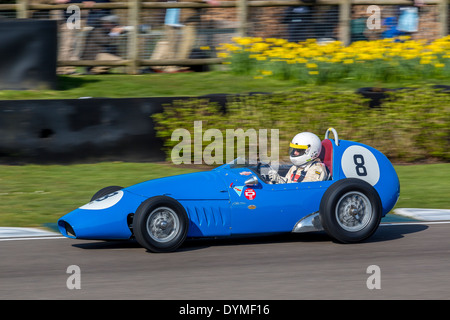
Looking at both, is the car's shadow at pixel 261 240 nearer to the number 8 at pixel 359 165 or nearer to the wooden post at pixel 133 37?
the number 8 at pixel 359 165

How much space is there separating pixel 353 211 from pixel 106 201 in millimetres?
2169

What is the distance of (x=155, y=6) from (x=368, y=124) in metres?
4.94

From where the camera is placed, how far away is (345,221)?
682 centimetres

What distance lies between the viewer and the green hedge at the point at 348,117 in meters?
11.4

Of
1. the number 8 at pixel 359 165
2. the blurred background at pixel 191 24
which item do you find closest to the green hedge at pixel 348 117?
the blurred background at pixel 191 24

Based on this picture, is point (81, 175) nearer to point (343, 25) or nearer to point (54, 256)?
point (54, 256)

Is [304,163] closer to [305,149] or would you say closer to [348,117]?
[305,149]

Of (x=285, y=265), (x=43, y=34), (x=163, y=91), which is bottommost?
(x=285, y=265)

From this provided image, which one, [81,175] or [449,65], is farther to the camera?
[449,65]

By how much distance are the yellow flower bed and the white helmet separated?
6.23 metres

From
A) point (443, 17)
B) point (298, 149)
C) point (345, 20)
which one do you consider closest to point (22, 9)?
point (345, 20)

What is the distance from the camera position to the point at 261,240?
23.5ft

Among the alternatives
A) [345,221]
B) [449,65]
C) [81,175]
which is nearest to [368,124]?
[449,65]

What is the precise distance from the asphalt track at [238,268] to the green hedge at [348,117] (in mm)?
4327
